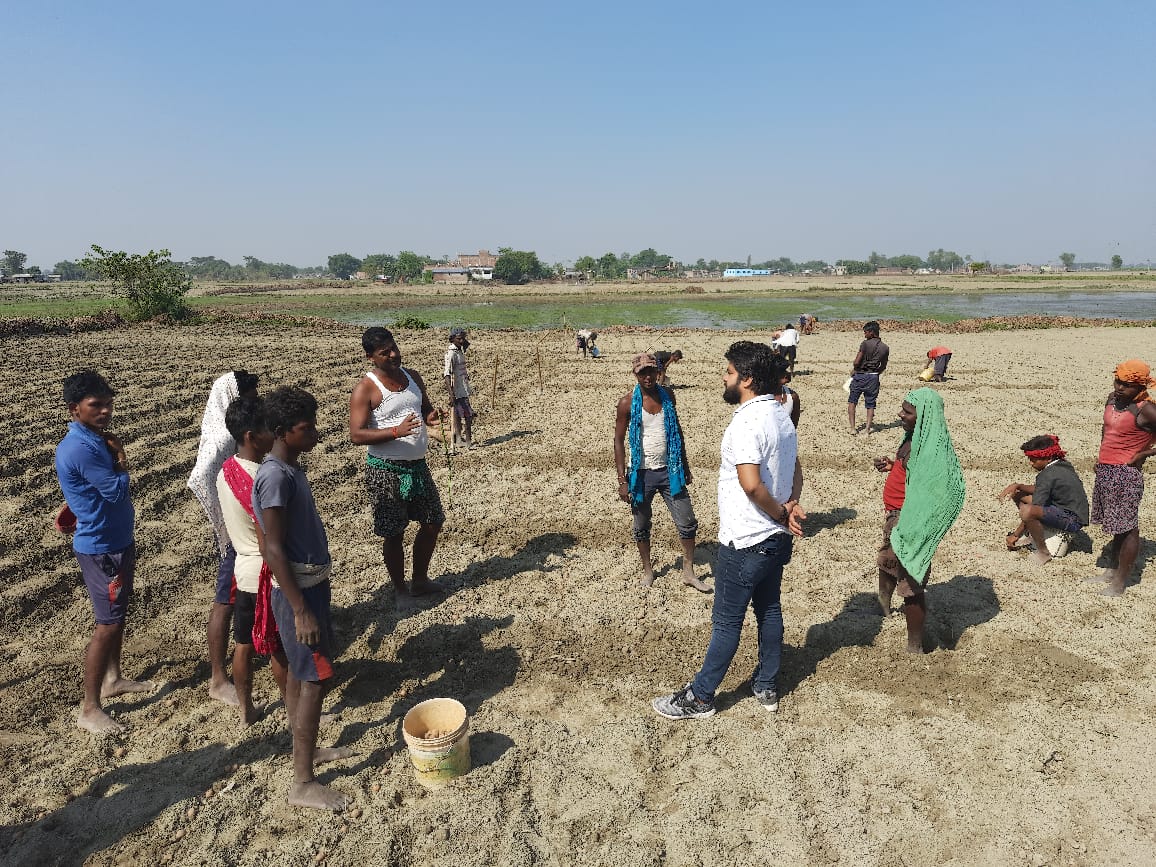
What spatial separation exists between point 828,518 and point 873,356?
3842 mm

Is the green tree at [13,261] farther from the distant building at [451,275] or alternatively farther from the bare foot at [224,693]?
the bare foot at [224,693]

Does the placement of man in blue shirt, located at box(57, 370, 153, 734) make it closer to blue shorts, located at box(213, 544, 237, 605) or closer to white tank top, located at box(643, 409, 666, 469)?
blue shorts, located at box(213, 544, 237, 605)

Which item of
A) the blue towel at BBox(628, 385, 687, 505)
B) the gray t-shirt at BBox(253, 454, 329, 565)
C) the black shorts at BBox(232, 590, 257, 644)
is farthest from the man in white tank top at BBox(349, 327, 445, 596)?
the blue towel at BBox(628, 385, 687, 505)

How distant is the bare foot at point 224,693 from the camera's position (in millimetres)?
3830

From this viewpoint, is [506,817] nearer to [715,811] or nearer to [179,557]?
[715,811]

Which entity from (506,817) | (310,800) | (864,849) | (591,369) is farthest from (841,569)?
(591,369)

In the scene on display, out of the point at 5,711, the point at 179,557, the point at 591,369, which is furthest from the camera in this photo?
the point at 591,369

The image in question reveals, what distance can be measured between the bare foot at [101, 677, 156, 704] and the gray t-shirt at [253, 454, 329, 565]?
167 centimetres

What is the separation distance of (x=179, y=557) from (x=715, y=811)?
520 centimetres

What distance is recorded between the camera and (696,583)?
5.14 meters

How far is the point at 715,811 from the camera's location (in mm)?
3037

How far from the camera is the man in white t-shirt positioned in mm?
3197

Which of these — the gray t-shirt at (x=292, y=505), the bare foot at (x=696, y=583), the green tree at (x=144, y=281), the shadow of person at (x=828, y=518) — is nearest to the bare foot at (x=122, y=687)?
the gray t-shirt at (x=292, y=505)

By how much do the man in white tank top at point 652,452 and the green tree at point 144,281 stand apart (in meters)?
31.6
